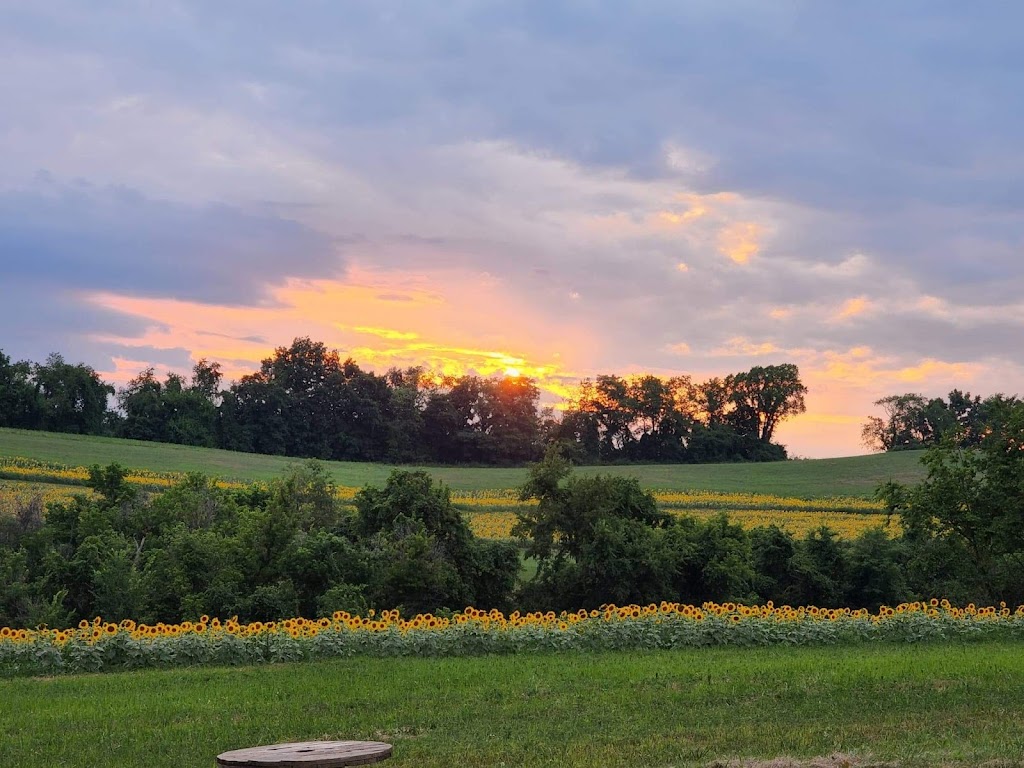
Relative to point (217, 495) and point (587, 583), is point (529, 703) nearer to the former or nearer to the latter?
point (587, 583)

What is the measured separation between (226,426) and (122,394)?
35.3ft

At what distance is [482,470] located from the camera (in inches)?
3260

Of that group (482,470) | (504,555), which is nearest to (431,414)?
(482,470)

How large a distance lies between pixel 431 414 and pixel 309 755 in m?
91.5

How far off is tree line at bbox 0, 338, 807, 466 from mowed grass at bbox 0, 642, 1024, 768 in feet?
256

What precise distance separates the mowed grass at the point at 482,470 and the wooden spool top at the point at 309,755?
170 feet

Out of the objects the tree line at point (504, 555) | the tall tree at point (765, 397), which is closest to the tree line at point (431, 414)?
the tall tree at point (765, 397)

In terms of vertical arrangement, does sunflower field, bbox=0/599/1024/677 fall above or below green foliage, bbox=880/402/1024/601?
below

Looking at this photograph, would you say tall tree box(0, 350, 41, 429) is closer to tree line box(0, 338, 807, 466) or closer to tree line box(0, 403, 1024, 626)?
tree line box(0, 338, 807, 466)

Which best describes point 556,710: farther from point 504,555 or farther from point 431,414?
point 431,414

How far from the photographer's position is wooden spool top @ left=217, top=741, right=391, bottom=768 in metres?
8.16

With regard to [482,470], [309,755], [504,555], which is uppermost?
[482,470]

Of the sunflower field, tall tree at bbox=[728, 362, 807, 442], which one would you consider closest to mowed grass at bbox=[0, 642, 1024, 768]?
the sunflower field

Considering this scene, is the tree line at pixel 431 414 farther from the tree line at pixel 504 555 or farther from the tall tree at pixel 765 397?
the tree line at pixel 504 555
